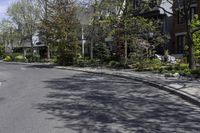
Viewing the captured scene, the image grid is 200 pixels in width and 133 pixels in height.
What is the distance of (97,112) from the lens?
41.4 ft

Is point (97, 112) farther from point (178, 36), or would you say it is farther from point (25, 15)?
point (25, 15)

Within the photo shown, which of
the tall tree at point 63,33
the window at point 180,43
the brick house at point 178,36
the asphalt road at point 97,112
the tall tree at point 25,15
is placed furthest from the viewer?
the tall tree at point 25,15

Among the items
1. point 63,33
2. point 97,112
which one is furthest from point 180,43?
point 97,112

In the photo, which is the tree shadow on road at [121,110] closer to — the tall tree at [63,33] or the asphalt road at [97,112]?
the asphalt road at [97,112]

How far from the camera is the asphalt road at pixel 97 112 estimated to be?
10.2 metres

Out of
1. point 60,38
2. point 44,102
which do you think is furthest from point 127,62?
point 44,102

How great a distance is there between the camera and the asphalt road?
33.6ft

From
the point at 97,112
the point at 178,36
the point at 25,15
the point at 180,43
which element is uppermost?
the point at 25,15

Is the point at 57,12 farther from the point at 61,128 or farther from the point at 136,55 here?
the point at 61,128

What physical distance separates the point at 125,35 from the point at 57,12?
9962 millimetres

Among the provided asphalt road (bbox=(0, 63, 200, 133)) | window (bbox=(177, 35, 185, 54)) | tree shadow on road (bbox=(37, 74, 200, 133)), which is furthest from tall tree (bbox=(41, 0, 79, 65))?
asphalt road (bbox=(0, 63, 200, 133))

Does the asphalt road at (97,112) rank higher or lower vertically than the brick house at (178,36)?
lower

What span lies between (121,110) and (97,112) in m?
0.78

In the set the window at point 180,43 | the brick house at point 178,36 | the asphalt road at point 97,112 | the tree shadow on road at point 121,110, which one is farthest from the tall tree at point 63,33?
the asphalt road at point 97,112
